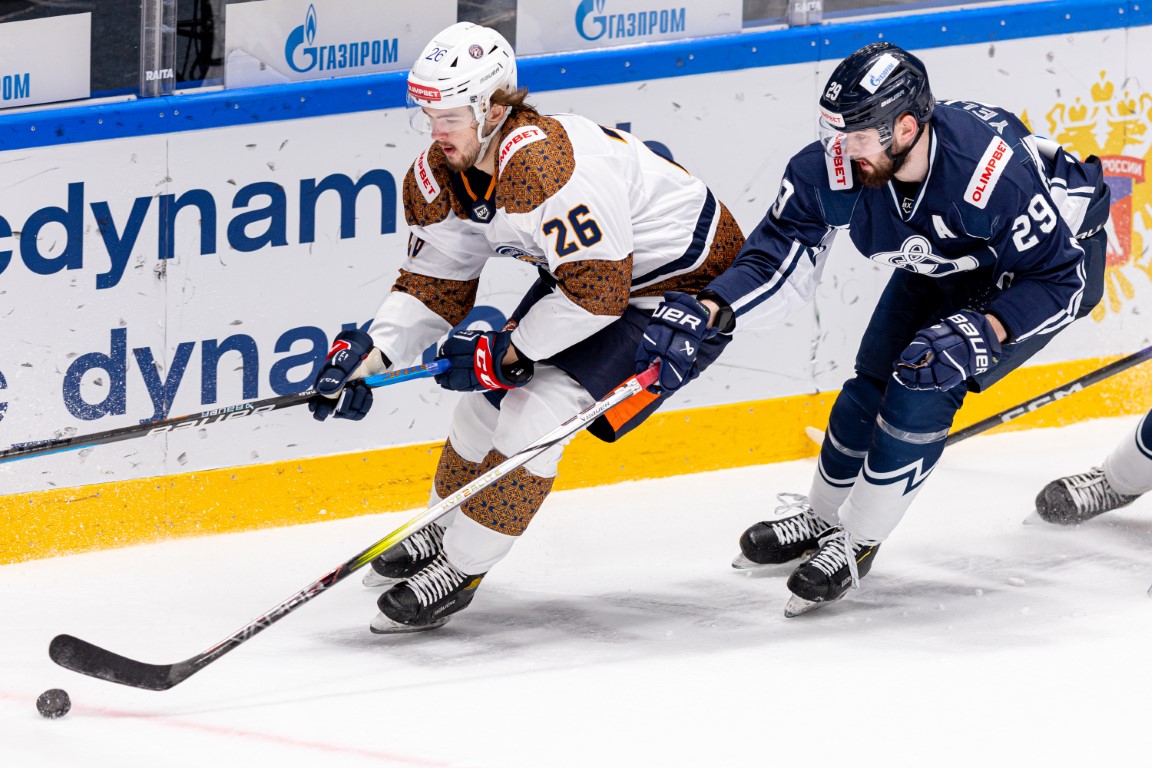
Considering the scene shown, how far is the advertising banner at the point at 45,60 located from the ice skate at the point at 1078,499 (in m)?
2.43

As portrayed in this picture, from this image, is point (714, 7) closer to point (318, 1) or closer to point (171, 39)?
point (318, 1)

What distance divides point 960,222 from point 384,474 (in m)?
1.69

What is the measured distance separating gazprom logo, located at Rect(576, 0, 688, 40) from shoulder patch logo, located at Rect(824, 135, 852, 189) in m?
1.24

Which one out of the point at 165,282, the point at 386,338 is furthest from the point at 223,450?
the point at 386,338

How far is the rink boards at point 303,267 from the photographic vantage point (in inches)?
155

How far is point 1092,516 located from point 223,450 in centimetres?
207

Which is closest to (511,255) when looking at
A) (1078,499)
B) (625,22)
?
(625,22)

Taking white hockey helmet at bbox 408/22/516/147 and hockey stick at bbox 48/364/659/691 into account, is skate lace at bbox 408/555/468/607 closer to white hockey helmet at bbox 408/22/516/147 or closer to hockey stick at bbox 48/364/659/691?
hockey stick at bbox 48/364/659/691

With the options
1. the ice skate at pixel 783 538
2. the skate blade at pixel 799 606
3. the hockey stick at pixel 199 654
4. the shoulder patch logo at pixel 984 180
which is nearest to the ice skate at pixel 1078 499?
the ice skate at pixel 783 538

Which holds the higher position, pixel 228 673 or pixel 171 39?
pixel 171 39

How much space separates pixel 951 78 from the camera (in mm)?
4777

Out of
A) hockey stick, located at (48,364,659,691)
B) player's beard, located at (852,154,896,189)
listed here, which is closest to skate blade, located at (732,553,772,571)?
hockey stick, located at (48,364,659,691)

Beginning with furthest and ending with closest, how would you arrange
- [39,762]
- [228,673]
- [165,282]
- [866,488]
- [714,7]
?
[714,7]
[165,282]
[866,488]
[228,673]
[39,762]

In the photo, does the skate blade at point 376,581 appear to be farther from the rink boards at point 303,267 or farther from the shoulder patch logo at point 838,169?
the shoulder patch logo at point 838,169
